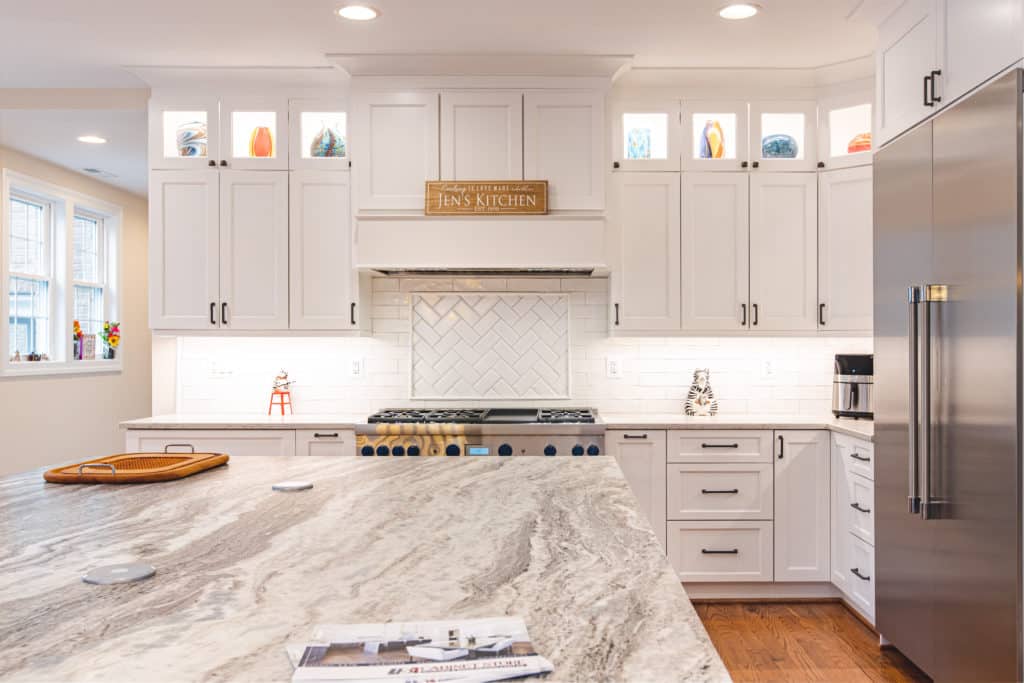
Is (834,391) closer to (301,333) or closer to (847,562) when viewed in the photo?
(847,562)

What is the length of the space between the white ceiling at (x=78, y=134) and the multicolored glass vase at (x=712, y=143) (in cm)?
307

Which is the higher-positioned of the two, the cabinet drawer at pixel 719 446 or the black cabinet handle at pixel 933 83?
the black cabinet handle at pixel 933 83

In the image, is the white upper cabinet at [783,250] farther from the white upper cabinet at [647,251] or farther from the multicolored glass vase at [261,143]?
the multicolored glass vase at [261,143]

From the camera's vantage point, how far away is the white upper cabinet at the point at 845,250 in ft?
12.7

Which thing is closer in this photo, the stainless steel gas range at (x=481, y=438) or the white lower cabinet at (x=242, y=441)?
the stainless steel gas range at (x=481, y=438)

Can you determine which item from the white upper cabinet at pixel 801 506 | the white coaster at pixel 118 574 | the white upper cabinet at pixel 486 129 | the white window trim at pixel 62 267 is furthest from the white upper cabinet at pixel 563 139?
the white window trim at pixel 62 267

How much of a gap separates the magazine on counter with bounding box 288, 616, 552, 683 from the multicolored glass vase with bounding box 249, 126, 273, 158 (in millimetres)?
3532

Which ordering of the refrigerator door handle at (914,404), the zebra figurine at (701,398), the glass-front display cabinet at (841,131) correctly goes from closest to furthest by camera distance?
the refrigerator door handle at (914,404) < the glass-front display cabinet at (841,131) < the zebra figurine at (701,398)

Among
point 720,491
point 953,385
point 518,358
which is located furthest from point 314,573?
point 518,358

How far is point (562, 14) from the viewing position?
321 centimetres

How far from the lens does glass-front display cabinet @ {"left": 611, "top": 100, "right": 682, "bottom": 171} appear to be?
4.02 metres

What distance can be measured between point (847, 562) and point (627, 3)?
8.88 feet

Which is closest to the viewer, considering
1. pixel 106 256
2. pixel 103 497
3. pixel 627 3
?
pixel 103 497

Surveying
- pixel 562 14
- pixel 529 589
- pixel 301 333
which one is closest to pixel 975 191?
pixel 562 14
